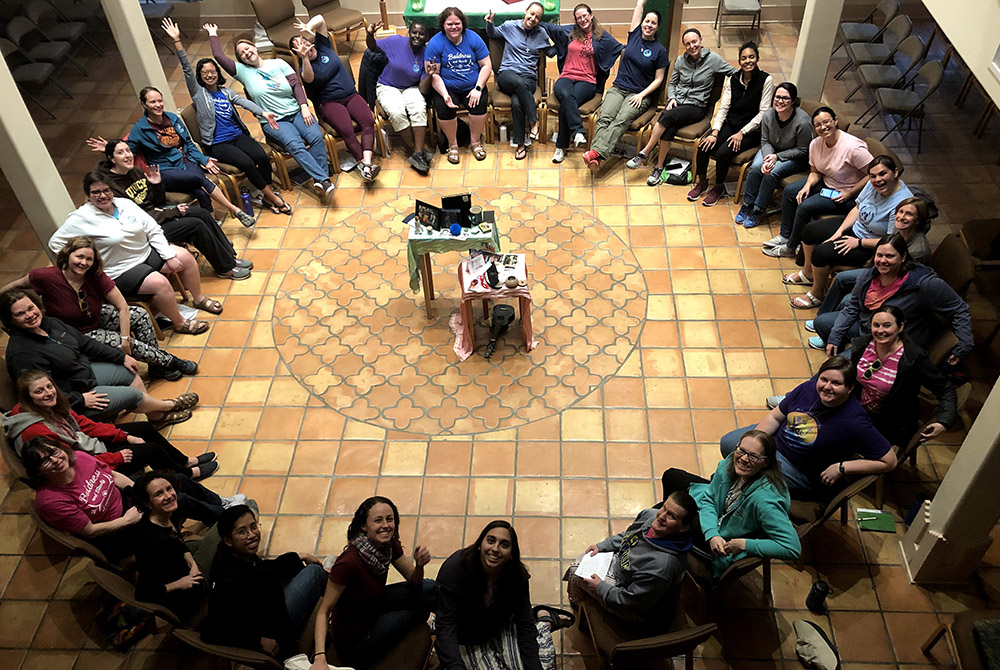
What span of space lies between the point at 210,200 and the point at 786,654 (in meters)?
5.86

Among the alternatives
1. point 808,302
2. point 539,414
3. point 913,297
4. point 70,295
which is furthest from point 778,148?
point 70,295

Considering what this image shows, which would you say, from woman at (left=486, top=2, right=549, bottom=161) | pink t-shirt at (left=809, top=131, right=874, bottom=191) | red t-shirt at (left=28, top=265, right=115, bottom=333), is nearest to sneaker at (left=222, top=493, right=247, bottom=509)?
red t-shirt at (left=28, top=265, right=115, bottom=333)

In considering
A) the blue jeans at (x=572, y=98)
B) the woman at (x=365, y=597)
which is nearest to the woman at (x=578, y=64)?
the blue jeans at (x=572, y=98)

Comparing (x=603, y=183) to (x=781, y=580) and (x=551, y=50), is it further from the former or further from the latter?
(x=781, y=580)

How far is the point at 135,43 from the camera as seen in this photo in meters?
7.48

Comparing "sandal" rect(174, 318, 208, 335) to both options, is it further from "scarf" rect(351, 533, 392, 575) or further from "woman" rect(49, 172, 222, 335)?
"scarf" rect(351, 533, 392, 575)

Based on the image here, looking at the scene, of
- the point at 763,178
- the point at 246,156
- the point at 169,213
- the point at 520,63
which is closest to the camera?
the point at 169,213

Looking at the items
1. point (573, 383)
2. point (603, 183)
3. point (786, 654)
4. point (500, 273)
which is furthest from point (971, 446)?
point (603, 183)

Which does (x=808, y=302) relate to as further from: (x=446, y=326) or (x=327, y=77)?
(x=327, y=77)

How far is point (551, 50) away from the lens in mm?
7938

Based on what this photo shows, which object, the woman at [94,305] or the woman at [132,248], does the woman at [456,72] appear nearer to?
the woman at [132,248]

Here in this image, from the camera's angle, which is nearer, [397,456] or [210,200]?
[397,456]

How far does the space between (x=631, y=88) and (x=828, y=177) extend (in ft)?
7.17

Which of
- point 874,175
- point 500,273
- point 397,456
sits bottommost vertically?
point 397,456
